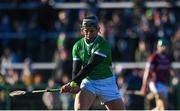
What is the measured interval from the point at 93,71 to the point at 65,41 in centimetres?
831

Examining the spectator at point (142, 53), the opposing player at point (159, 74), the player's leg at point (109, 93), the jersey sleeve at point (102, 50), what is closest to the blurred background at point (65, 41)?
the spectator at point (142, 53)

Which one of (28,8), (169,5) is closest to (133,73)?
(169,5)

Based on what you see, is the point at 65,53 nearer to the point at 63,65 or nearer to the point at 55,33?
the point at 63,65

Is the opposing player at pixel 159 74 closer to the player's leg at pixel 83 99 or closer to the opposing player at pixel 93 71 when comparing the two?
the opposing player at pixel 93 71

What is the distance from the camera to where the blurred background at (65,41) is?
1744cm

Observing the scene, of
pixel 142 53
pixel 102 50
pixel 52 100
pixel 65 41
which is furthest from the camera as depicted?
pixel 65 41

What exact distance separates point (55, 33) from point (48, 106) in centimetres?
385

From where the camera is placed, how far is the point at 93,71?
Result: 10766mm

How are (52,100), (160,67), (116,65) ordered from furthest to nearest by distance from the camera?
(116,65)
(52,100)
(160,67)

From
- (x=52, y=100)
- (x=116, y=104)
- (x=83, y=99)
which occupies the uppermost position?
(x=83, y=99)

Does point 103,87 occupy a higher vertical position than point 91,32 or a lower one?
lower

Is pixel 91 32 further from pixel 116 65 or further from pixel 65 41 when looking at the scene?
pixel 65 41

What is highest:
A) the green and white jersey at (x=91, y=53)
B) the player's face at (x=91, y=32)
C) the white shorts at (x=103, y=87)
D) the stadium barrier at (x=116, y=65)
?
the player's face at (x=91, y=32)

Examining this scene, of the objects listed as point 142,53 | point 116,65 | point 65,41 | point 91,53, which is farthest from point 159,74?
point 91,53
